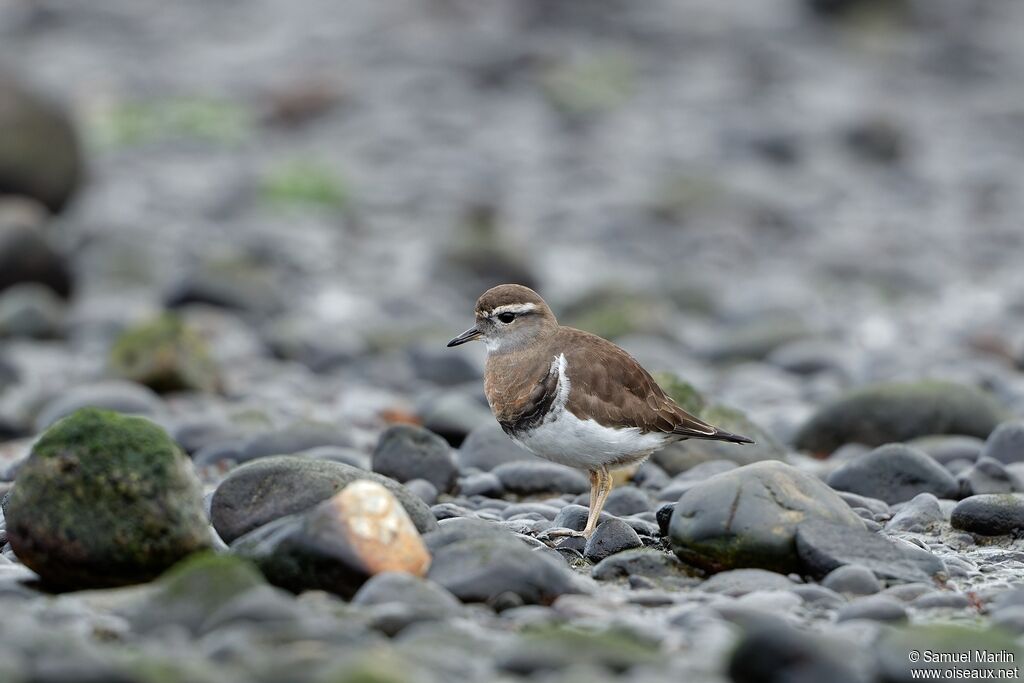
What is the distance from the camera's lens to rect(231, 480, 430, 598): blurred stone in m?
5.46

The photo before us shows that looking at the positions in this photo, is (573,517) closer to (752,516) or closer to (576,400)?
(576,400)

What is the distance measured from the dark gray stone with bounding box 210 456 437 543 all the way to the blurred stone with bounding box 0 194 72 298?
8.42m

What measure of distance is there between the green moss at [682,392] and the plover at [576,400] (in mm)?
1128

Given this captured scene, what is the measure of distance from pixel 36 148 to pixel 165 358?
782 centimetres

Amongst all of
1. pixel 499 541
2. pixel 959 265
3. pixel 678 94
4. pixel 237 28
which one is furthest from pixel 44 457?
pixel 237 28

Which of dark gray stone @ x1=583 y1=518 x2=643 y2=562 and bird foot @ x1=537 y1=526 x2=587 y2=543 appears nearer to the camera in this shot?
dark gray stone @ x1=583 y1=518 x2=643 y2=562

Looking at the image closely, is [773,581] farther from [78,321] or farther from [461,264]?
[461,264]

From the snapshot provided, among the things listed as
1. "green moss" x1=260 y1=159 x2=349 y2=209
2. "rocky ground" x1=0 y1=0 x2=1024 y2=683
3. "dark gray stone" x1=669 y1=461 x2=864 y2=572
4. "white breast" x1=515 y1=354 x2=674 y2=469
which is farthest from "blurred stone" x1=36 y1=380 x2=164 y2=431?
"green moss" x1=260 y1=159 x2=349 y2=209

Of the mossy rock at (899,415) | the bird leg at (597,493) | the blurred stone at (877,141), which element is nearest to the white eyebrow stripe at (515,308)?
the bird leg at (597,493)

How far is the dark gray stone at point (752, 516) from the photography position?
19.8ft

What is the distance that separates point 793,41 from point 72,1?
15.8 m

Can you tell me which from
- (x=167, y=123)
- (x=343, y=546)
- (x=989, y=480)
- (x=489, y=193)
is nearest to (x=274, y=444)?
(x=343, y=546)

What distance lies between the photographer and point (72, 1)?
96.3 feet

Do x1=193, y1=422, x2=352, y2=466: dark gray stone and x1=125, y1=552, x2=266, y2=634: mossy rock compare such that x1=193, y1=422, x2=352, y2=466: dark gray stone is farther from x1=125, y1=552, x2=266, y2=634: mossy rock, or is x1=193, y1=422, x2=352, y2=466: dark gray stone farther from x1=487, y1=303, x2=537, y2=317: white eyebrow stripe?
x1=125, y1=552, x2=266, y2=634: mossy rock
